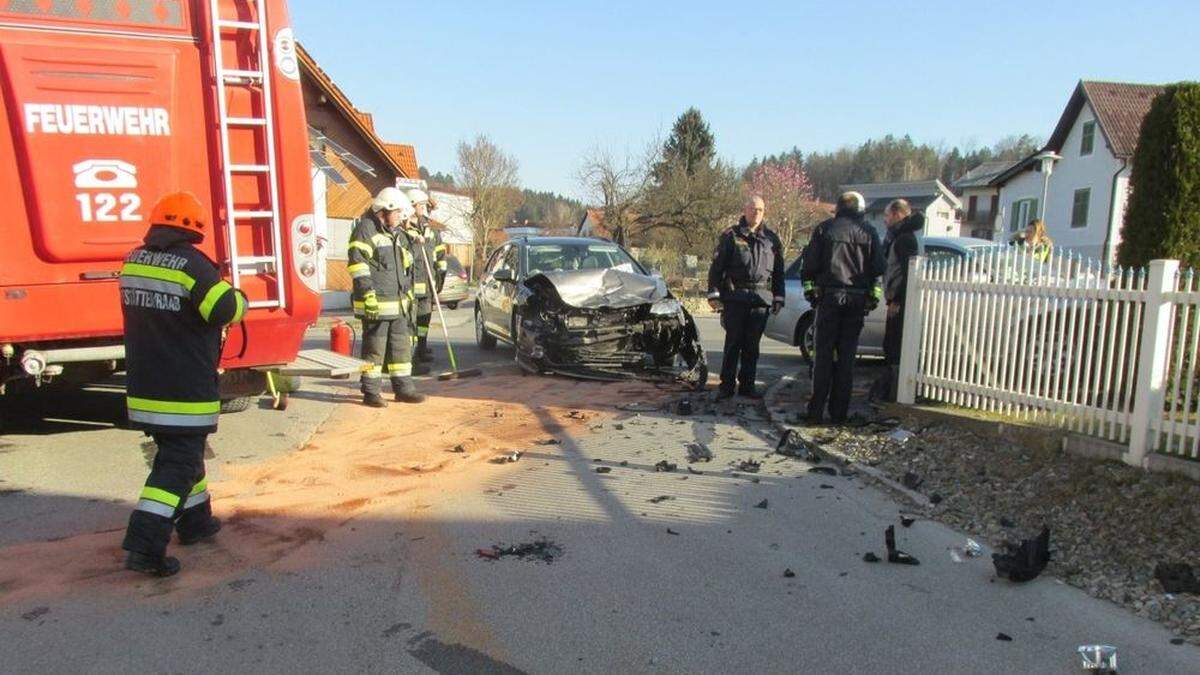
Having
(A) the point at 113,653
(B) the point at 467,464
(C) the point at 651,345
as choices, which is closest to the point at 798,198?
(C) the point at 651,345

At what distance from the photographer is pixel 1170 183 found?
18.4ft

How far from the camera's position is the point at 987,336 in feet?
19.9

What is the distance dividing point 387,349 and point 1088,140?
34.6 m

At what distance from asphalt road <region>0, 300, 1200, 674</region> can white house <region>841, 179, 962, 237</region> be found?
192 ft

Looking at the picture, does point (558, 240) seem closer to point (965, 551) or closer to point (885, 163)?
point (965, 551)

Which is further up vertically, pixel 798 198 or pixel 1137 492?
pixel 798 198

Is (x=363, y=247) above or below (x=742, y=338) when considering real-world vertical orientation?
above

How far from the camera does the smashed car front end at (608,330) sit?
Answer: 8633mm

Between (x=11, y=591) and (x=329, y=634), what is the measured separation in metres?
1.56

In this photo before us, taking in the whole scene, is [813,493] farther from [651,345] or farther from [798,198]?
[798,198]

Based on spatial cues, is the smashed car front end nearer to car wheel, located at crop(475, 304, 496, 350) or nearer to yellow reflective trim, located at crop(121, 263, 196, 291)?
car wheel, located at crop(475, 304, 496, 350)

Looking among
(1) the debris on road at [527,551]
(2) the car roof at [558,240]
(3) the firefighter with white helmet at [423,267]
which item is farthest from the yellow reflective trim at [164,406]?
(2) the car roof at [558,240]

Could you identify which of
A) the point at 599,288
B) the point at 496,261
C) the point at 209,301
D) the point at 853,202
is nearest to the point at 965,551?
the point at 853,202

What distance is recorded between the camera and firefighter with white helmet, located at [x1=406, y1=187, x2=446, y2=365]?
360 inches
